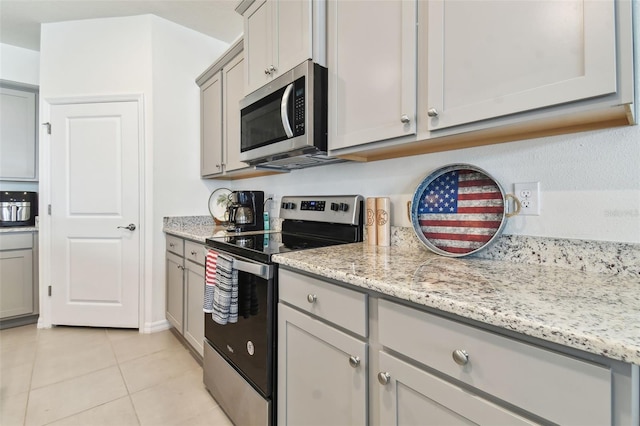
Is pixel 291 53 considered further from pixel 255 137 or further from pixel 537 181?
pixel 537 181

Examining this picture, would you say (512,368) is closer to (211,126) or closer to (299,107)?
(299,107)

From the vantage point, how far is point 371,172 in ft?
5.38

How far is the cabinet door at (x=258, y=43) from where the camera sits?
66.6 inches

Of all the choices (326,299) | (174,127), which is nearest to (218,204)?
(174,127)

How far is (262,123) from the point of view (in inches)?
69.7

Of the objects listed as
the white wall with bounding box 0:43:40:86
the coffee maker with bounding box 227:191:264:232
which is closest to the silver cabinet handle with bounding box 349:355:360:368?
the coffee maker with bounding box 227:191:264:232

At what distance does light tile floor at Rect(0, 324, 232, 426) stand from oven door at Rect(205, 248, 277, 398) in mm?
438

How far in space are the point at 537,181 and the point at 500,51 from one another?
0.48 metres

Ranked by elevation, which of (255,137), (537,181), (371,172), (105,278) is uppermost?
(255,137)

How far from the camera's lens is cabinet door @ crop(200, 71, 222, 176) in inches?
102

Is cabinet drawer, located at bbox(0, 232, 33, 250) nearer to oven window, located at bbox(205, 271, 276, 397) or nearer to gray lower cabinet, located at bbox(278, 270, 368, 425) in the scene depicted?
oven window, located at bbox(205, 271, 276, 397)

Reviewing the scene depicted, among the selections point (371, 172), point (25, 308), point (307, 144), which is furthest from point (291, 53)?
point (25, 308)

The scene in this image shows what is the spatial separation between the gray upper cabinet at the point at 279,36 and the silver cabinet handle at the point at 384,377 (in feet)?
4.39

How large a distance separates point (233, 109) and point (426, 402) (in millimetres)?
2325
